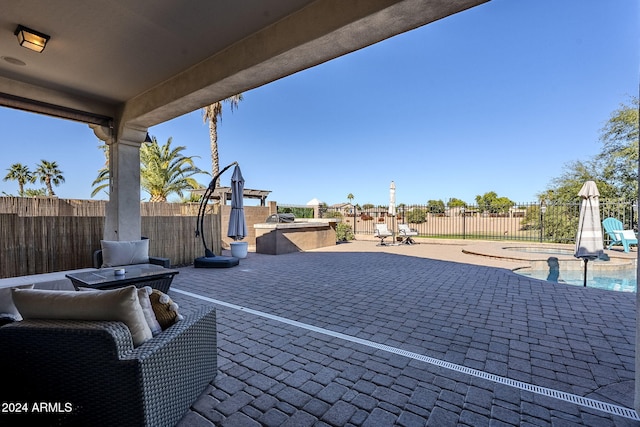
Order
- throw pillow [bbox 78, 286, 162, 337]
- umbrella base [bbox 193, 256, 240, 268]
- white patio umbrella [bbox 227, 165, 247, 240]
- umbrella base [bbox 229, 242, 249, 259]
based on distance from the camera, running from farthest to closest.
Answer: umbrella base [bbox 229, 242, 249, 259], white patio umbrella [bbox 227, 165, 247, 240], umbrella base [bbox 193, 256, 240, 268], throw pillow [bbox 78, 286, 162, 337]

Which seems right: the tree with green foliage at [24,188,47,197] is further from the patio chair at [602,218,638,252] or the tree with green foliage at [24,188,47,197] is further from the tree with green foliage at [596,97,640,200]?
the tree with green foliage at [596,97,640,200]

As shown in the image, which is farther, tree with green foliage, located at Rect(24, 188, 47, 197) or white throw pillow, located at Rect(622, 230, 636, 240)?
tree with green foliage, located at Rect(24, 188, 47, 197)

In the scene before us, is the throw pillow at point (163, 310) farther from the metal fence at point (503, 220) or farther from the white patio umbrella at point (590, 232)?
the metal fence at point (503, 220)

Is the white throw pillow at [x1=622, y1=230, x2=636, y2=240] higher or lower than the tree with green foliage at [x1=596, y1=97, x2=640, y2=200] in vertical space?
lower

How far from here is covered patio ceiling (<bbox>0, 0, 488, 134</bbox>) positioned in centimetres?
259

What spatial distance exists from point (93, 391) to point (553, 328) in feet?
13.5

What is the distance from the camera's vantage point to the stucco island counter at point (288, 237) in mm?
9391

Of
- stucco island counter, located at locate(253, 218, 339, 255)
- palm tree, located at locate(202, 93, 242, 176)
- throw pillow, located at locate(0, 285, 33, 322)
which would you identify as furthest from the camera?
palm tree, located at locate(202, 93, 242, 176)

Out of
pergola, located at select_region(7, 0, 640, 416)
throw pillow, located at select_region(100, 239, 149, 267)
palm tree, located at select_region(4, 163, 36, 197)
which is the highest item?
palm tree, located at select_region(4, 163, 36, 197)

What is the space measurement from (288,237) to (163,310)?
7.96 m

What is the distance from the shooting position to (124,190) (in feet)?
18.9

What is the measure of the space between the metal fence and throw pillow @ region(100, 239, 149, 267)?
9.26m

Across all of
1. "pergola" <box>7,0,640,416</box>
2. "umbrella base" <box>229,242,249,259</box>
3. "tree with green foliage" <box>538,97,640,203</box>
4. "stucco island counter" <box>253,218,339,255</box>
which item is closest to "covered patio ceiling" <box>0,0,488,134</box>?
"pergola" <box>7,0,640,416</box>

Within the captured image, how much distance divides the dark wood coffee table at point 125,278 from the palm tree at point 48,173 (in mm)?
25907
